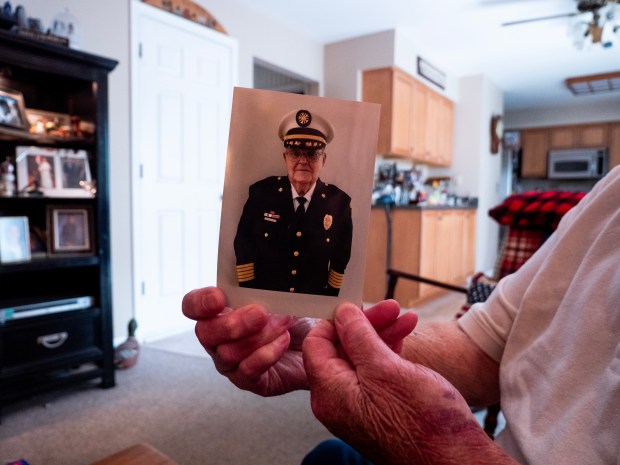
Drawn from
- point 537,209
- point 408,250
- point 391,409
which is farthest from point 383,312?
point 408,250

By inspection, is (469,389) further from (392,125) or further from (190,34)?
(392,125)

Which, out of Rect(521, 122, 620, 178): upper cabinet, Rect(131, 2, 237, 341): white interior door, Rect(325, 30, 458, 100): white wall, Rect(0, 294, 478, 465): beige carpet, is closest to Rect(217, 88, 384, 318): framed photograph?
Rect(0, 294, 478, 465): beige carpet

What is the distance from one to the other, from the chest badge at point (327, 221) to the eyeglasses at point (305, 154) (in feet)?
0.25

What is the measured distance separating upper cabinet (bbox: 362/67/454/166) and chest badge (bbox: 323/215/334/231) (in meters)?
3.84

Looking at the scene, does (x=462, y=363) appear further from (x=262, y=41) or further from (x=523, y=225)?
(x=262, y=41)

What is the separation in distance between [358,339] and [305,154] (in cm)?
25

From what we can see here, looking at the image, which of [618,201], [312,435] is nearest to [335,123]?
[618,201]

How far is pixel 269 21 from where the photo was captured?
12.7ft

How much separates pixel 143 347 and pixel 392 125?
3.18 metres

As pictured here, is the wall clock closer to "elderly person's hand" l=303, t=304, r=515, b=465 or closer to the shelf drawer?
the shelf drawer

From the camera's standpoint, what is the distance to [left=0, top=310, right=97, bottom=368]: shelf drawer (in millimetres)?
1845

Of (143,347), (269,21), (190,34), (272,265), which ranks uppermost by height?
(269,21)

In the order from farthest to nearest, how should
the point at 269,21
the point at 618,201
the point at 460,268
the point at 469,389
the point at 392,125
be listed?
the point at 460,268 → the point at 392,125 → the point at 269,21 → the point at 469,389 → the point at 618,201

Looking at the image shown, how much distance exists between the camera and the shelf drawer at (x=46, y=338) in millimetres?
1845
